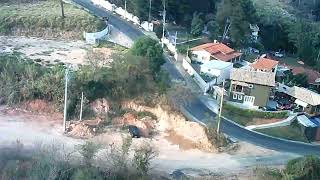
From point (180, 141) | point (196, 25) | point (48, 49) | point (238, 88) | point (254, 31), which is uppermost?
point (196, 25)

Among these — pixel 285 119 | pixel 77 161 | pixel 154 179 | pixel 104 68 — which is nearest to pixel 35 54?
pixel 104 68

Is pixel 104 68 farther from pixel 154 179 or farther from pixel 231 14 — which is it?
pixel 231 14

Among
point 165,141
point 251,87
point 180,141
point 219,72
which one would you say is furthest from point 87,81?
point 251,87

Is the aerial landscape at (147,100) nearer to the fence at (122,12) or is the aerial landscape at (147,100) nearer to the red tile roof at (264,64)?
the red tile roof at (264,64)

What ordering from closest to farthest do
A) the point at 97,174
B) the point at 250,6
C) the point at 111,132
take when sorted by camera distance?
the point at 97,174, the point at 111,132, the point at 250,6

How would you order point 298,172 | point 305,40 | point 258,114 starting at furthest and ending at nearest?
point 305,40
point 258,114
point 298,172

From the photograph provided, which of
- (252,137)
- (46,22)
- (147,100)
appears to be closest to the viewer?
(252,137)

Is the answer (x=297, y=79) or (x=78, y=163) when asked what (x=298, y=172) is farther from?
(x=297, y=79)

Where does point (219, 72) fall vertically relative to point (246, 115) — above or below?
above
